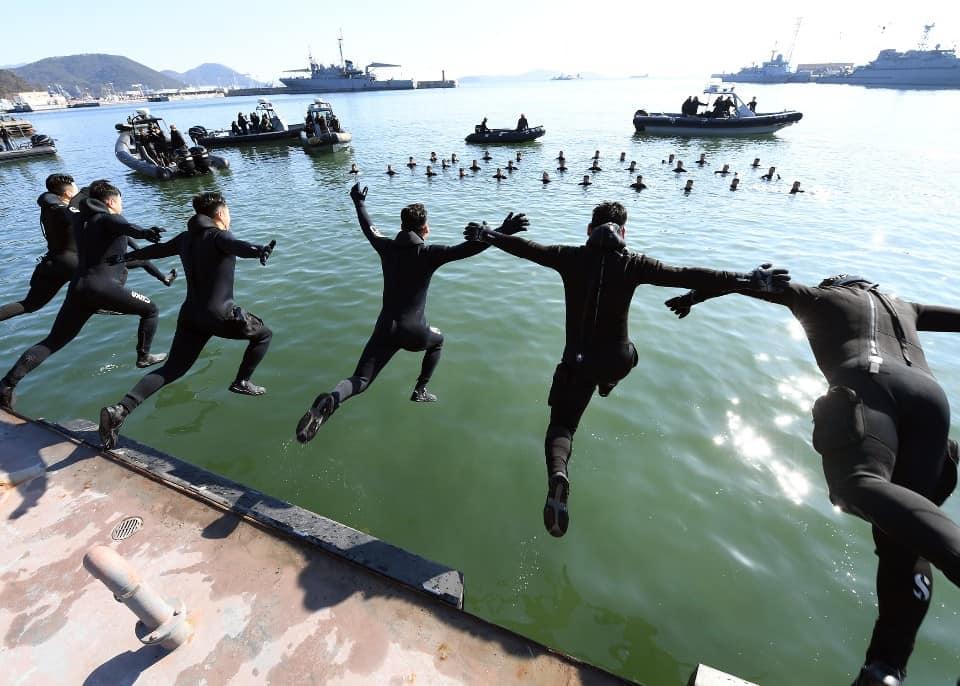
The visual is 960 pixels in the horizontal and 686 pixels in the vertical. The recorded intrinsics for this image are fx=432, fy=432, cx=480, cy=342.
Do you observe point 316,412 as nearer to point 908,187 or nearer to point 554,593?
point 554,593

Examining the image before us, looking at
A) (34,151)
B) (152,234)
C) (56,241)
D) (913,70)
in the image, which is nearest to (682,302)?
(152,234)

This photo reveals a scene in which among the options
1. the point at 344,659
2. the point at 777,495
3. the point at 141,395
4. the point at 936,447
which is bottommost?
the point at 777,495

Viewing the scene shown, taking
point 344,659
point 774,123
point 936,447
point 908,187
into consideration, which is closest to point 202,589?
point 344,659

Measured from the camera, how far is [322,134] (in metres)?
30.0

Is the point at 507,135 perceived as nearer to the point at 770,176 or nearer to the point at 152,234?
the point at 770,176

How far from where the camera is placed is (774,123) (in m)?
33.5

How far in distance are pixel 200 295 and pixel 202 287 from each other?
0.28 feet

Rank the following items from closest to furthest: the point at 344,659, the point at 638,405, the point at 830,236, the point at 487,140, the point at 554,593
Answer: the point at 344,659 → the point at 554,593 → the point at 638,405 → the point at 830,236 → the point at 487,140

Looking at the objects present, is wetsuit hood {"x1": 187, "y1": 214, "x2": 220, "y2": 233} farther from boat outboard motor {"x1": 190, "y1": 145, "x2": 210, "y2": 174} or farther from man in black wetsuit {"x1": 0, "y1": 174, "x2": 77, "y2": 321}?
boat outboard motor {"x1": 190, "y1": 145, "x2": 210, "y2": 174}

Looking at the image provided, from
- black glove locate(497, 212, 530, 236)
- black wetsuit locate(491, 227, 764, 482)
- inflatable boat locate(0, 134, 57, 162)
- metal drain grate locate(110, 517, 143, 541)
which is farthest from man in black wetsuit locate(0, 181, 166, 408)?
inflatable boat locate(0, 134, 57, 162)

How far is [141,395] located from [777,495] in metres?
6.68

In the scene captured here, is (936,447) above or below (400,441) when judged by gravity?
above

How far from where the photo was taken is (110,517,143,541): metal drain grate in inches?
128

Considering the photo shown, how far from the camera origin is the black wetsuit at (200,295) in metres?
4.28
